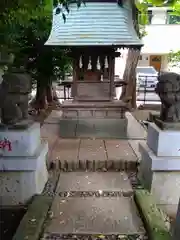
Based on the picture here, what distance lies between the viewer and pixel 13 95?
3559mm

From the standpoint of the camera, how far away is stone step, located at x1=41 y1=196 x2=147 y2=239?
2.85 m

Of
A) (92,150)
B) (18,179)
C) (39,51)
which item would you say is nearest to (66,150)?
(92,150)

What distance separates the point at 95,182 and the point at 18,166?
3.78 ft

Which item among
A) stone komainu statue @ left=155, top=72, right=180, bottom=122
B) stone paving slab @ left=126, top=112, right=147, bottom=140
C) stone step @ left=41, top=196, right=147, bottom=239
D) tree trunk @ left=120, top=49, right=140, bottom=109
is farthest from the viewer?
tree trunk @ left=120, top=49, right=140, bottom=109

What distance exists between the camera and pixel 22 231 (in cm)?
271

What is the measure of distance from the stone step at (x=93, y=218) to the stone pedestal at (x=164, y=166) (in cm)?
39

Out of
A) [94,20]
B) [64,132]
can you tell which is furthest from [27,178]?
[94,20]

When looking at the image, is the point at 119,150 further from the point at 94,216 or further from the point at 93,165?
the point at 94,216

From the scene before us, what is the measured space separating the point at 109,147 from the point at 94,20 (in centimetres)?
243

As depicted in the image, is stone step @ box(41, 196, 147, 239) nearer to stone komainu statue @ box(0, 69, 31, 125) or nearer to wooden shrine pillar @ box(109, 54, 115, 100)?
stone komainu statue @ box(0, 69, 31, 125)

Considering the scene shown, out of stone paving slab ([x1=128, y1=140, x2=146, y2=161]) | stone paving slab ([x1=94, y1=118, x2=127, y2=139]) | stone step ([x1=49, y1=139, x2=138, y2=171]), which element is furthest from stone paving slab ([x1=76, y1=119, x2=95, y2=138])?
stone paving slab ([x1=128, y1=140, x2=146, y2=161])

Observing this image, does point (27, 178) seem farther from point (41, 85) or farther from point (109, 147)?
point (41, 85)

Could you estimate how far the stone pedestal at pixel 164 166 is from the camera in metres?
3.51

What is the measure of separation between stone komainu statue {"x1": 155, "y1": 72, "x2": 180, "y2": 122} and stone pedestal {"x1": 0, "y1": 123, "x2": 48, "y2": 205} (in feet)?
5.61
